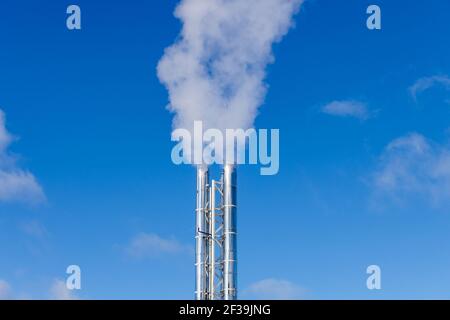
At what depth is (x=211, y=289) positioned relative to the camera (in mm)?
53781
